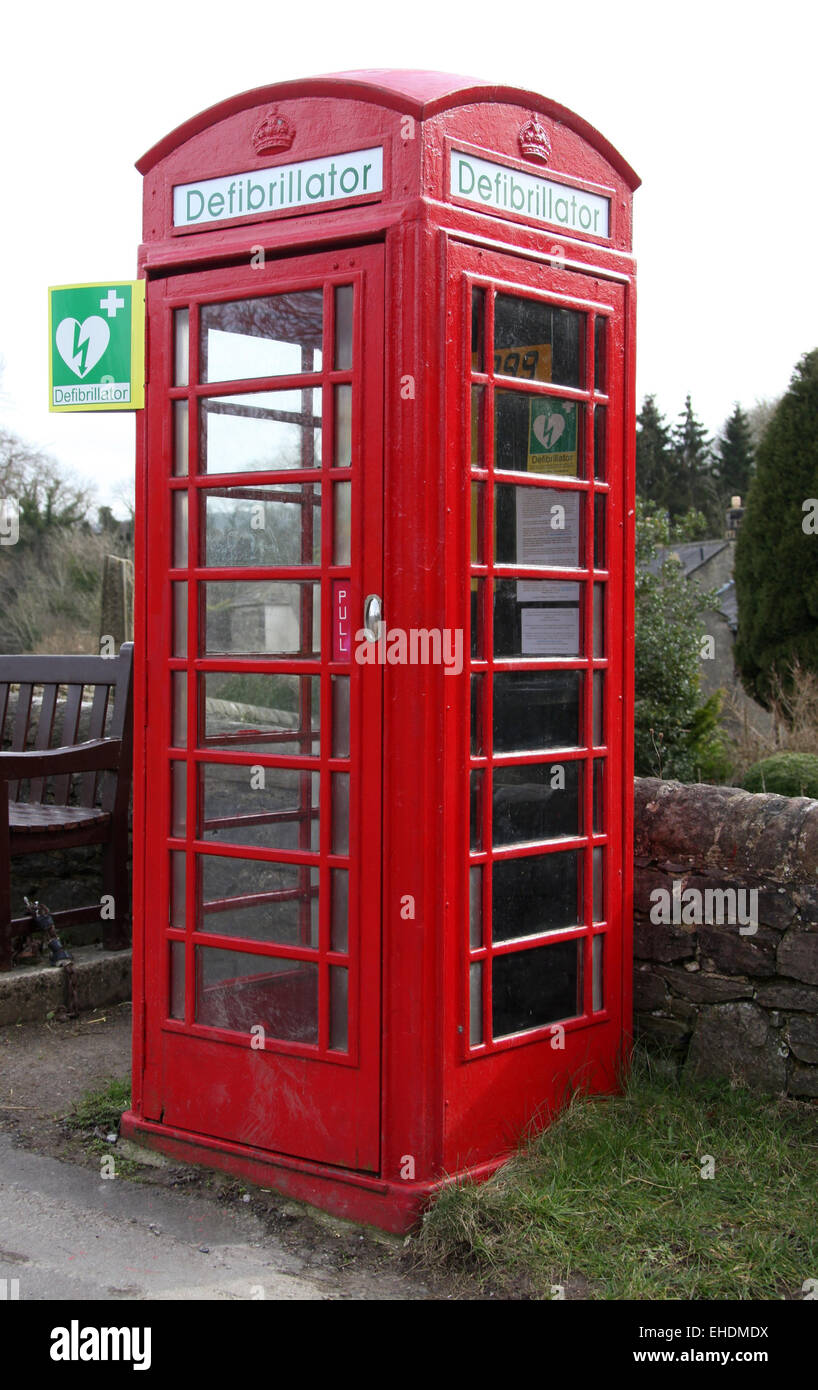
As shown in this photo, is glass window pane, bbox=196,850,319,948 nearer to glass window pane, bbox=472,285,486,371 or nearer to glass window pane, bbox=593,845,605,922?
glass window pane, bbox=593,845,605,922

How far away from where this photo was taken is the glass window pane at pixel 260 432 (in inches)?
139

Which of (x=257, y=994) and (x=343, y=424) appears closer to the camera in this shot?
(x=343, y=424)

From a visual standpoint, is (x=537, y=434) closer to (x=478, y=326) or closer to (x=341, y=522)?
(x=478, y=326)

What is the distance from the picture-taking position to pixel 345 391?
346cm

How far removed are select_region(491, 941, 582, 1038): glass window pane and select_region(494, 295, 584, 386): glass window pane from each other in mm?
1635

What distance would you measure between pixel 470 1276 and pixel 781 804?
67.7 inches

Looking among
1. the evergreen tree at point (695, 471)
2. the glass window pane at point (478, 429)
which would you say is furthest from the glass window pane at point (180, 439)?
the evergreen tree at point (695, 471)

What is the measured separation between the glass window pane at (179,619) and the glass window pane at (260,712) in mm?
122

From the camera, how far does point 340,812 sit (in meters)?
3.52

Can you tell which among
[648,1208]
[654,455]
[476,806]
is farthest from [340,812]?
[654,455]

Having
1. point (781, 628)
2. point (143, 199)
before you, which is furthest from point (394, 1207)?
point (781, 628)

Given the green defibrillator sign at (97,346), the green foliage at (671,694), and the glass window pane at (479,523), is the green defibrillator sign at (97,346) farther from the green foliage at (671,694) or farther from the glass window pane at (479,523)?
the green foliage at (671,694)

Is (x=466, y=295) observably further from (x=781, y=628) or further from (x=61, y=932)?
(x=781, y=628)

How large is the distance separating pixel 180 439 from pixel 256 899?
1.35 m
